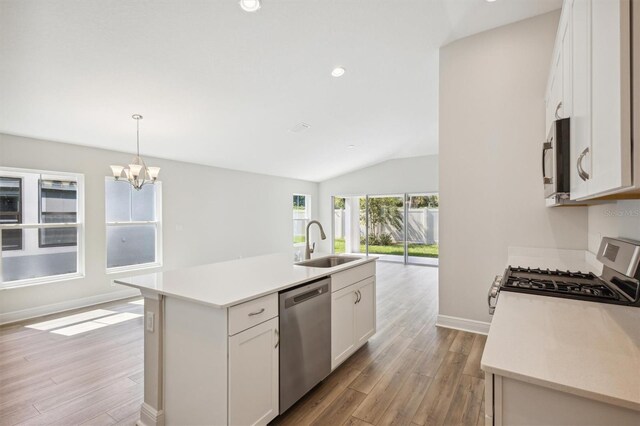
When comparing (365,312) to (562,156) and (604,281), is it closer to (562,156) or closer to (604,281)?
(604,281)

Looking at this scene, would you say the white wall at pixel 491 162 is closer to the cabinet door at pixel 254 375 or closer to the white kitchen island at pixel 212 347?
the white kitchen island at pixel 212 347

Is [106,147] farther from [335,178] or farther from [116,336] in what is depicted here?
[335,178]

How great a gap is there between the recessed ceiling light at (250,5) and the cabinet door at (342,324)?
2.46m

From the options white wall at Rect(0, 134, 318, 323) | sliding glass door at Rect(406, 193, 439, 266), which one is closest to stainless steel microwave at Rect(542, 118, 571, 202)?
white wall at Rect(0, 134, 318, 323)

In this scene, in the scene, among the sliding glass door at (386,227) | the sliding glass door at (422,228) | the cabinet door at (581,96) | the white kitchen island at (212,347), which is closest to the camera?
the cabinet door at (581,96)

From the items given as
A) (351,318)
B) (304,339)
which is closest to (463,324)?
Result: (351,318)

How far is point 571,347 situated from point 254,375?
1.45 metres

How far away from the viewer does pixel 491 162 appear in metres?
3.25

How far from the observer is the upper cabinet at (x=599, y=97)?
72 cm

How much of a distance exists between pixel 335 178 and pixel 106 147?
239 inches

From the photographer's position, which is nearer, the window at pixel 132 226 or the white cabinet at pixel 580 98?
the white cabinet at pixel 580 98

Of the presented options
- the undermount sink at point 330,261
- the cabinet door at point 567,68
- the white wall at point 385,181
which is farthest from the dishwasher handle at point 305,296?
the white wall at point 385,181

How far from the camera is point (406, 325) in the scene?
3576 mm

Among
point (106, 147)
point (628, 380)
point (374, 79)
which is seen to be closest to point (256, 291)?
point (628, 380)
